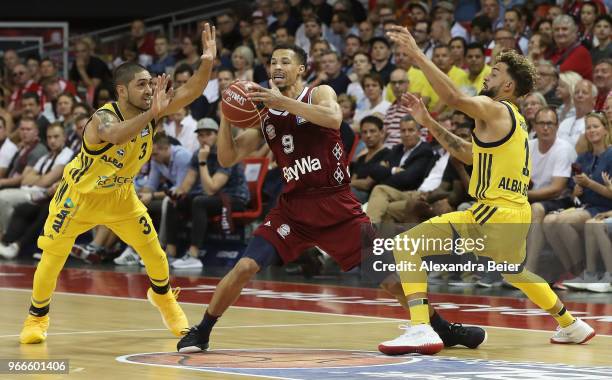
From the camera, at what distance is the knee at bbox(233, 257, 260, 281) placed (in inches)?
280

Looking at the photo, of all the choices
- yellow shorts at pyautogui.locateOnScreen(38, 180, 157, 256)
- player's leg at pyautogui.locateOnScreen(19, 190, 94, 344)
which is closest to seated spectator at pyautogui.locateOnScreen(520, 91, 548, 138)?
yellow shorts at pyautogui.locateOnScreen(38, 180, 157, 256)

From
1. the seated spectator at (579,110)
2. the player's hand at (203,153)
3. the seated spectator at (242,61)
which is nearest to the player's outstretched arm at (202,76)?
the seated spectator at (579,110)

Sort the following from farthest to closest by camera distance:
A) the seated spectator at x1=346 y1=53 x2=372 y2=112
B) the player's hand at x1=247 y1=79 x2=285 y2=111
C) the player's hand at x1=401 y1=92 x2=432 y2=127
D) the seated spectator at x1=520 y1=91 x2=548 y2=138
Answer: the seated spectator at x1=346 y1=53 x2=372 y2=112, the seated spectator at x1=520 y1=91 x2=548 y2=138, the player's hand at x1=401 y1=92 x2=432 y2=127, the player's hand at x1=247 y1=79 x2=285 y2=111

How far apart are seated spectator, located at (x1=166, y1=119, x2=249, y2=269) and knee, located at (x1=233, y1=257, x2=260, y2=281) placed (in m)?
6.88

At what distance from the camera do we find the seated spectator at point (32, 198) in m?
15.7

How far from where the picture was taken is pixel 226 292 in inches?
281

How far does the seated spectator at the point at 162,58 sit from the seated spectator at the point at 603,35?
752 cm

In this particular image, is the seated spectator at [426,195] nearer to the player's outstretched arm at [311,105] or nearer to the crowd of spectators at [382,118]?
the crowd of spectators at [382,118]

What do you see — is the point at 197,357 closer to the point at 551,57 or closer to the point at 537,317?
the point at 537,317

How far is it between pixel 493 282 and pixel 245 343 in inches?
192

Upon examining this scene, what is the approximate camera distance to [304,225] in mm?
7320

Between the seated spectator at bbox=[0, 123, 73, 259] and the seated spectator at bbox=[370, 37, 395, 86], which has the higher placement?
the seated spectator at bbox=[370, 37, 395, 86]

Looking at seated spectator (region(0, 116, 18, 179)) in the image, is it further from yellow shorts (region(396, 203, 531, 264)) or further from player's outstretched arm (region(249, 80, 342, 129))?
yellow shorts (region(396, 203, 531, 264))

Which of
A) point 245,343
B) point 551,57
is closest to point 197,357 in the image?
point 245,343
